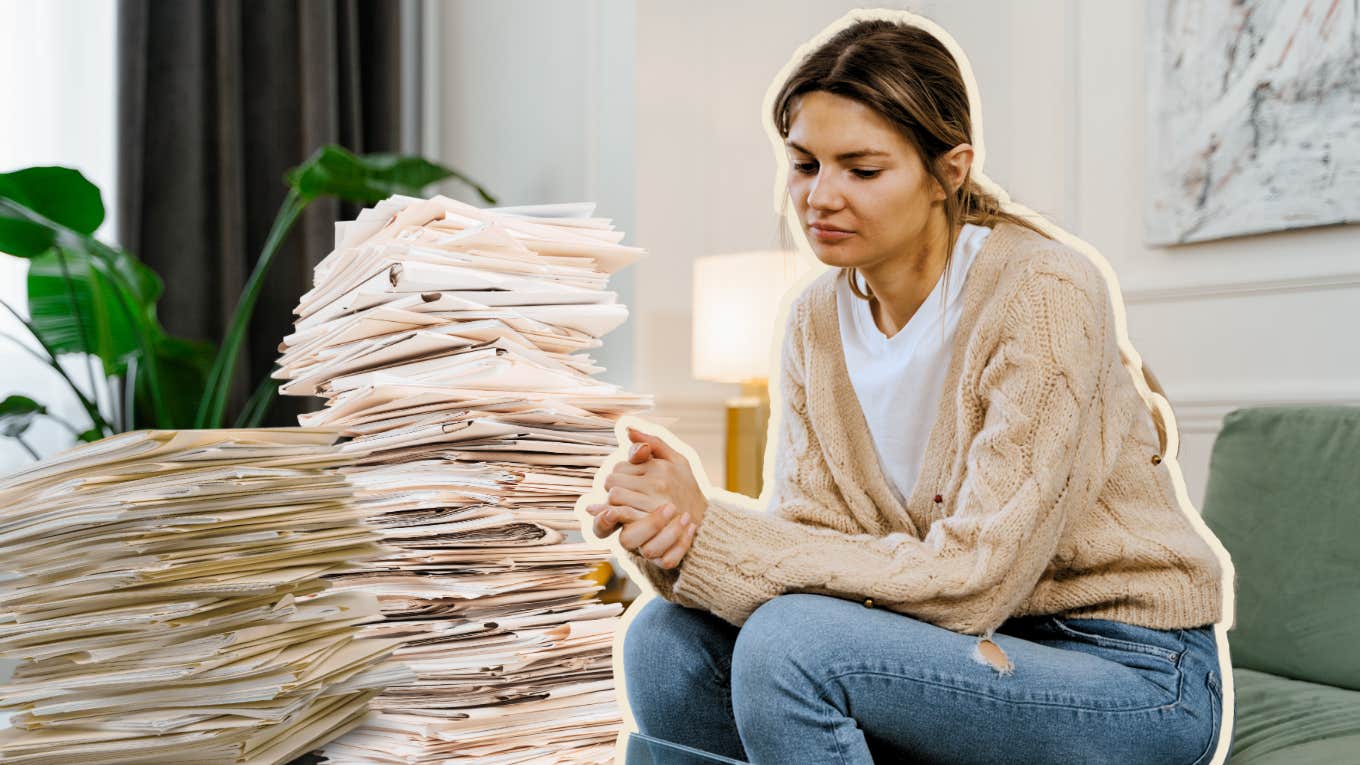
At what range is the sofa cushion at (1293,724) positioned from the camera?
1.19m

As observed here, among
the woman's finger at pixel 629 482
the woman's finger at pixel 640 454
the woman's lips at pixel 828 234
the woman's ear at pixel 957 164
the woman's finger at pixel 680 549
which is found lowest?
the woman's finger at pixel 680 549

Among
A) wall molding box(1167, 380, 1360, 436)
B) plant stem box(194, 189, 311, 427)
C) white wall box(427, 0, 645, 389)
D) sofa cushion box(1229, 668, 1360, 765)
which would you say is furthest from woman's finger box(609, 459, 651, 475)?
white wall box(427, 0, 645, 389)

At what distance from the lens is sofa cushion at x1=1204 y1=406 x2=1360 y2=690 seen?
1537 mm

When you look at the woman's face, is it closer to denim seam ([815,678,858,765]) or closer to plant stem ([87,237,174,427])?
denim seam ([815,678,858,765])

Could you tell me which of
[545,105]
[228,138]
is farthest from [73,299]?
[545,105]

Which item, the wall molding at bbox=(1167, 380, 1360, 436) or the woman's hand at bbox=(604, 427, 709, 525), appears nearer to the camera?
the woman's hand at bbox=(604, 427, 709, 525)

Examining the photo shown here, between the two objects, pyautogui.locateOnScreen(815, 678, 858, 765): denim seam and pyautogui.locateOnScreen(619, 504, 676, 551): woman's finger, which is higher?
pyautogui.locateOnScreen(619, 504, 676, 551): woman's finger

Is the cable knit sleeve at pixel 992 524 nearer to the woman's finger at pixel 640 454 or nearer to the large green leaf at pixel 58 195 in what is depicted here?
the woman's finger at pixel 640 454

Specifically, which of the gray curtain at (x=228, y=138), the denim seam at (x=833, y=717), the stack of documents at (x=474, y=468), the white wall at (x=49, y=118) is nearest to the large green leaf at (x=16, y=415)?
the white wall at (x=49, y=118)

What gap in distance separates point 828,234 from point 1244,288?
1608 mm

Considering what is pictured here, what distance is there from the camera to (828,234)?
920 mm

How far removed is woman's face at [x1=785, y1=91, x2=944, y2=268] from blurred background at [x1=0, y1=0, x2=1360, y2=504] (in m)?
1.49

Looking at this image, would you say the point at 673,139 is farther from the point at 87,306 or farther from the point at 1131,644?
the point at 1131,644

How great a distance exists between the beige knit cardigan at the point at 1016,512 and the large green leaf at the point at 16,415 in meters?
1.73
